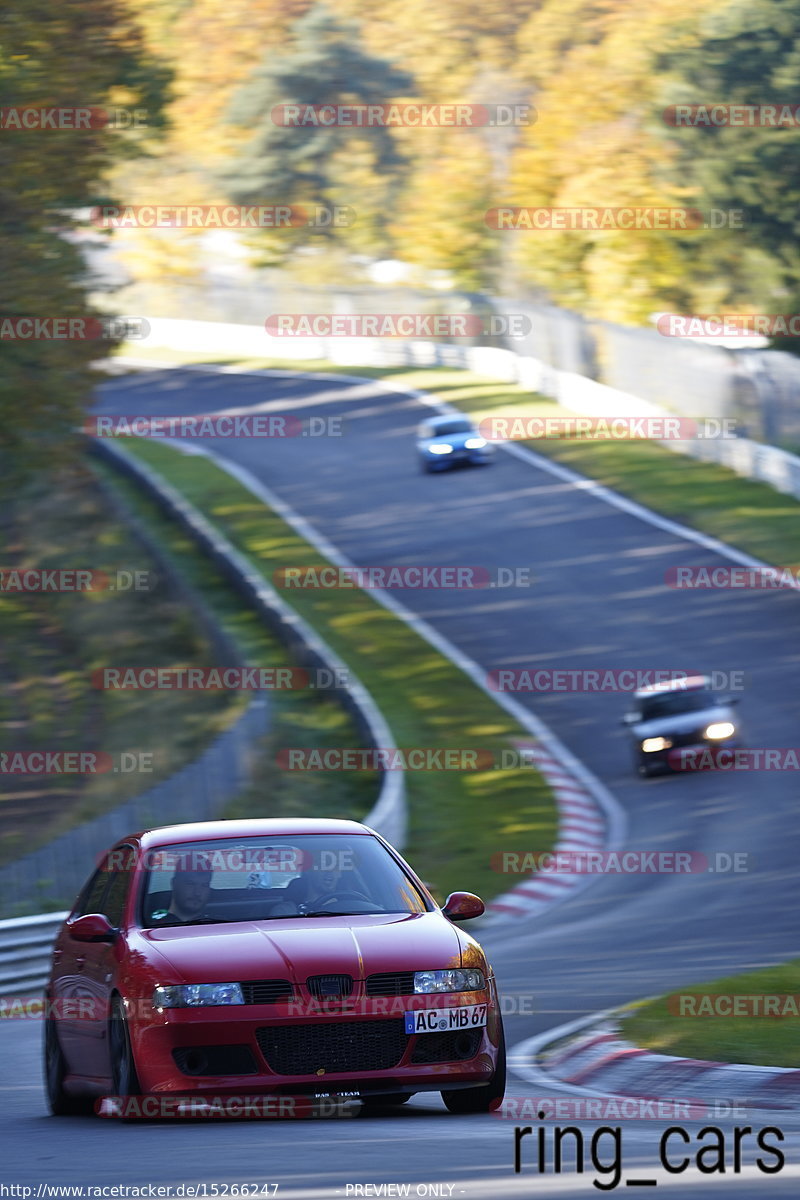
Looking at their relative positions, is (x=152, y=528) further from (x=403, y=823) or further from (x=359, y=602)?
(x=403, y=823)

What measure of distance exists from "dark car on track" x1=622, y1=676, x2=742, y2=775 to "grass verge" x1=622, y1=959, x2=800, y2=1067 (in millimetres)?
10984

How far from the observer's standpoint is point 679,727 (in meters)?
24.9

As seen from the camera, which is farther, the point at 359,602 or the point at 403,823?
the point at 359,602

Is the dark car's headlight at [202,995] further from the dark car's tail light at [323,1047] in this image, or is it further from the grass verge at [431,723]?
the grass verge at [431,723]

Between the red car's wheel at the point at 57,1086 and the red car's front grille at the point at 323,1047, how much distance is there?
160cm

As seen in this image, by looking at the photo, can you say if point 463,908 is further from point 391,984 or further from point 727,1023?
point 727,1023

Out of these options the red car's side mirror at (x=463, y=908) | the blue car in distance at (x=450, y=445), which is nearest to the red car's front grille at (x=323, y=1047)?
the red car's side mirror at (x=463, y=908)

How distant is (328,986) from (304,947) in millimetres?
241

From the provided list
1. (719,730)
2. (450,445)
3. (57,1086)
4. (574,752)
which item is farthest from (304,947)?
(450,445)

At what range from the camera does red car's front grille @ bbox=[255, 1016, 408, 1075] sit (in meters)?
7.70

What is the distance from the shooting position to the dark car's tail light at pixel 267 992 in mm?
7730

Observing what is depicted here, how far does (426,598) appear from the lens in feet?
122

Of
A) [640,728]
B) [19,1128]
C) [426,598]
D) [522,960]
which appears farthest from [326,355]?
[19,1128]

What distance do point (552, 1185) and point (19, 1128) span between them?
350 centimetres
